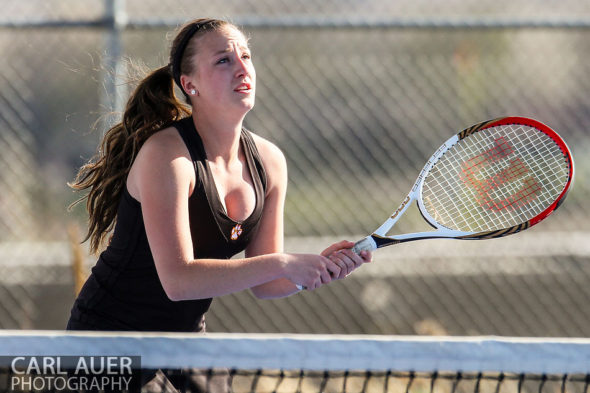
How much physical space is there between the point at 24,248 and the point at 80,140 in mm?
649

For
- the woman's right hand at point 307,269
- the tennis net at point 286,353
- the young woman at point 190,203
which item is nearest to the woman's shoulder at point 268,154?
the young woman at point 190,203

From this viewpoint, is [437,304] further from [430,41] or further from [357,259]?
[430,41]

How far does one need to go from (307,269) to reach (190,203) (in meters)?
0.33

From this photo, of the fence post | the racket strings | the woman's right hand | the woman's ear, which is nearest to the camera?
the woman's right hand

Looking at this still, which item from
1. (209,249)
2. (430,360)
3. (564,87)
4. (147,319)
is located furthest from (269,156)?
(564,87)

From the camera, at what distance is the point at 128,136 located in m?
2.00

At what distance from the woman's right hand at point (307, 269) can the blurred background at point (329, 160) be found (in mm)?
1569

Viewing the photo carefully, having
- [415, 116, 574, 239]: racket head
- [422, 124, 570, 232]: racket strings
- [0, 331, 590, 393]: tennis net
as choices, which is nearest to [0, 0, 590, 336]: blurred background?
[422, 124, 570, 232]: racket strings

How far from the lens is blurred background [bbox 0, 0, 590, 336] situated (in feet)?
11.9

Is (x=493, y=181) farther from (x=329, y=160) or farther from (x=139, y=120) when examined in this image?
(x=329, y=160)

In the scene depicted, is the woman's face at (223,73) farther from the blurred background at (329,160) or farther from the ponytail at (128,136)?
the blurred background at (329,160)

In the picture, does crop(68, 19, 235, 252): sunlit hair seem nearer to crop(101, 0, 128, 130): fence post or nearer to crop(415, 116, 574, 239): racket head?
crop(415, 116, 574, 239): racket head

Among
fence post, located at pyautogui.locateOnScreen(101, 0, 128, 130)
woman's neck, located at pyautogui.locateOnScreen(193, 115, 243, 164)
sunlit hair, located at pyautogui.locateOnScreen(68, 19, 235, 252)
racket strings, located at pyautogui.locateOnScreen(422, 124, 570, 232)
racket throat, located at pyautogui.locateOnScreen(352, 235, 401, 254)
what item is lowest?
racket strings, located at pyautogui.locateOnScreen(422, 124, 570, 232)

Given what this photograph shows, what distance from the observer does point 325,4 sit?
14.2 feet
